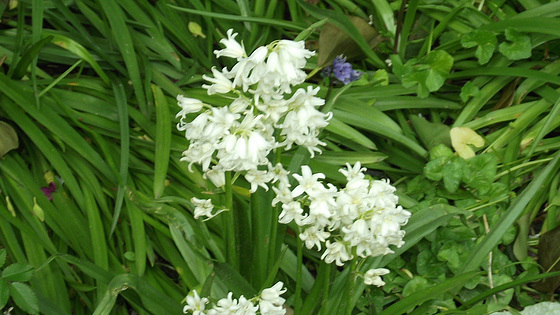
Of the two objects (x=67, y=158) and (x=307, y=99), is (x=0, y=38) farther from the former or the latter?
(x=307, y=99)

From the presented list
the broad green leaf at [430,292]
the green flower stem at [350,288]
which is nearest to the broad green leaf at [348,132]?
the broad green leaf at [430,292]

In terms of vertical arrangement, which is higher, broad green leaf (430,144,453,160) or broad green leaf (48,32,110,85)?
broad green leaf (48,32,110,85)

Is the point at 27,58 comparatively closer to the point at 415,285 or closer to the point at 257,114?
the point at 257,114

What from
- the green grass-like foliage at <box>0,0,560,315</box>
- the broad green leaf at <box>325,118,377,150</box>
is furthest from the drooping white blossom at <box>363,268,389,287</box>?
the broad green leaf at <box>325,118,377,150</box>

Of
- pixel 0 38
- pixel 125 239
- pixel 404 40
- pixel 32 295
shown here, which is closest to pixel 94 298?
pixel 125 239

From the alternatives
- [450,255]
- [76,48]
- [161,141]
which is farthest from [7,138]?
[450,255]

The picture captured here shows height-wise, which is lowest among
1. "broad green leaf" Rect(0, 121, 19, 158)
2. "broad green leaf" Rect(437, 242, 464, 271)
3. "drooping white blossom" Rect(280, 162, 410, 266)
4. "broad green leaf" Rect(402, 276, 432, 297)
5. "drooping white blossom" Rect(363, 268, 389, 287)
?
"broad green leaf" Rect(402, 276, 432, 297)

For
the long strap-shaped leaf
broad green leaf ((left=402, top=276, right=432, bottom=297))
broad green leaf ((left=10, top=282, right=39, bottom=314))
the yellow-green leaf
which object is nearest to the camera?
broad green leaf ((left=10, top=282, right=39, bottom=314))

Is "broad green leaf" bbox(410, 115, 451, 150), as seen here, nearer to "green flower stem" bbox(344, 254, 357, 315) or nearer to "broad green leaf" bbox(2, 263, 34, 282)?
"green flower stem" bbox(344, 254, 357, 315)
